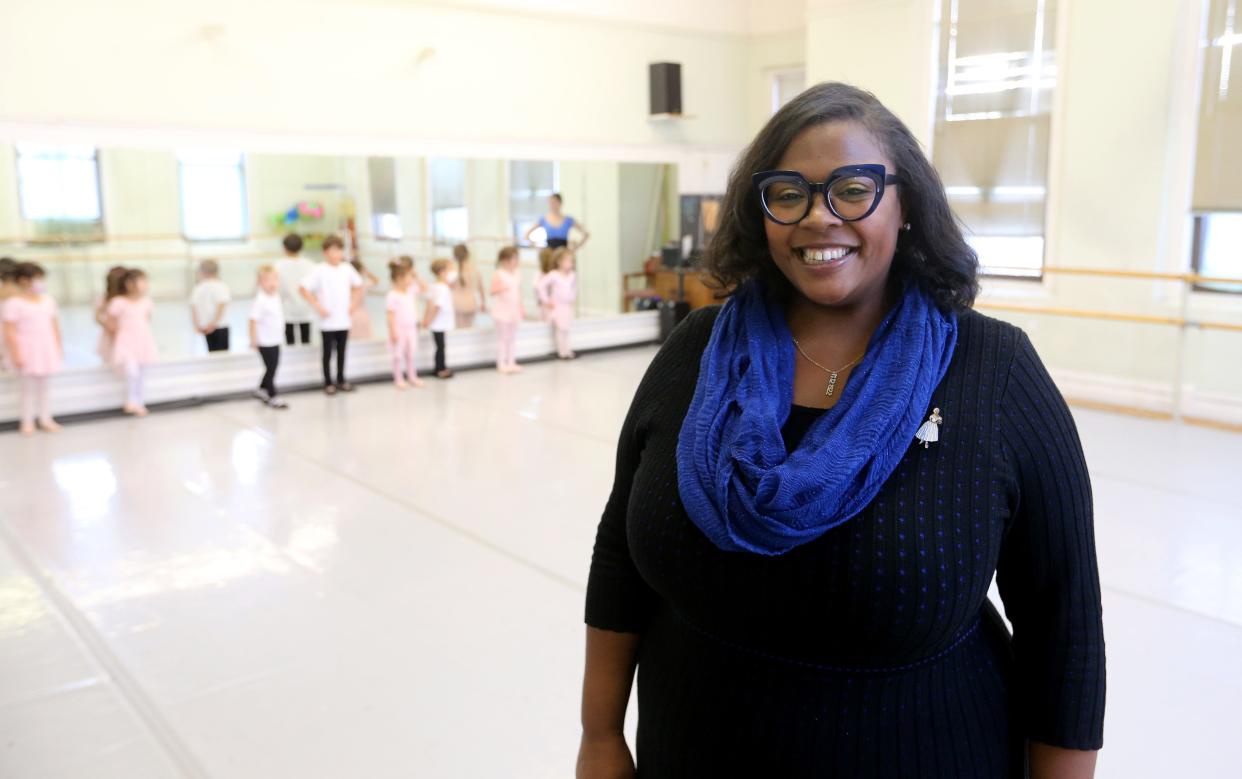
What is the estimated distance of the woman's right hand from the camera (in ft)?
5.41

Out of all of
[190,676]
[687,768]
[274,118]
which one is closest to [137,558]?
[190,676]

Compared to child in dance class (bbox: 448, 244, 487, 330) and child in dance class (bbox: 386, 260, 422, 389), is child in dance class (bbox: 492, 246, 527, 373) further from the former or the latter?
child in dance class (bbox: 386, 260, 422, 389)

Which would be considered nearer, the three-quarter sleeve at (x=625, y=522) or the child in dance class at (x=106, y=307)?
the three-quarter sleeve at (x=625, y=522)

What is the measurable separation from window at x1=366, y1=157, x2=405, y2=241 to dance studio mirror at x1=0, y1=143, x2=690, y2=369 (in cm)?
1

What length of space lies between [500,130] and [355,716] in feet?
27.0

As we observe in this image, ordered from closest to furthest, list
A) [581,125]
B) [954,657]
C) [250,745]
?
[954,657]
[250,745]
[581,125]

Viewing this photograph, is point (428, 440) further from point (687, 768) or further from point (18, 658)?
point (687, 768)

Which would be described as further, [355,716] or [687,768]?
[355,716]

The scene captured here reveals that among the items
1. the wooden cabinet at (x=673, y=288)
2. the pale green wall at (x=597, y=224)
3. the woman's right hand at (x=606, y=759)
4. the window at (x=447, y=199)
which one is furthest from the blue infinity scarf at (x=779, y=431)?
the wooden cabinet at (x=673, y=288)

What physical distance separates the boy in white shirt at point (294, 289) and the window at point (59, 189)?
1.52 metres

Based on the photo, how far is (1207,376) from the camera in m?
7.97

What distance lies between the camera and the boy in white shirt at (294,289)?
913cm

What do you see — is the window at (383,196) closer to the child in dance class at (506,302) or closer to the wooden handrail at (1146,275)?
the child in dance class at (506,302)

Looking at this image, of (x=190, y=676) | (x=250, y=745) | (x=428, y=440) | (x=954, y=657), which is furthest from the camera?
(x=428, y=440)
